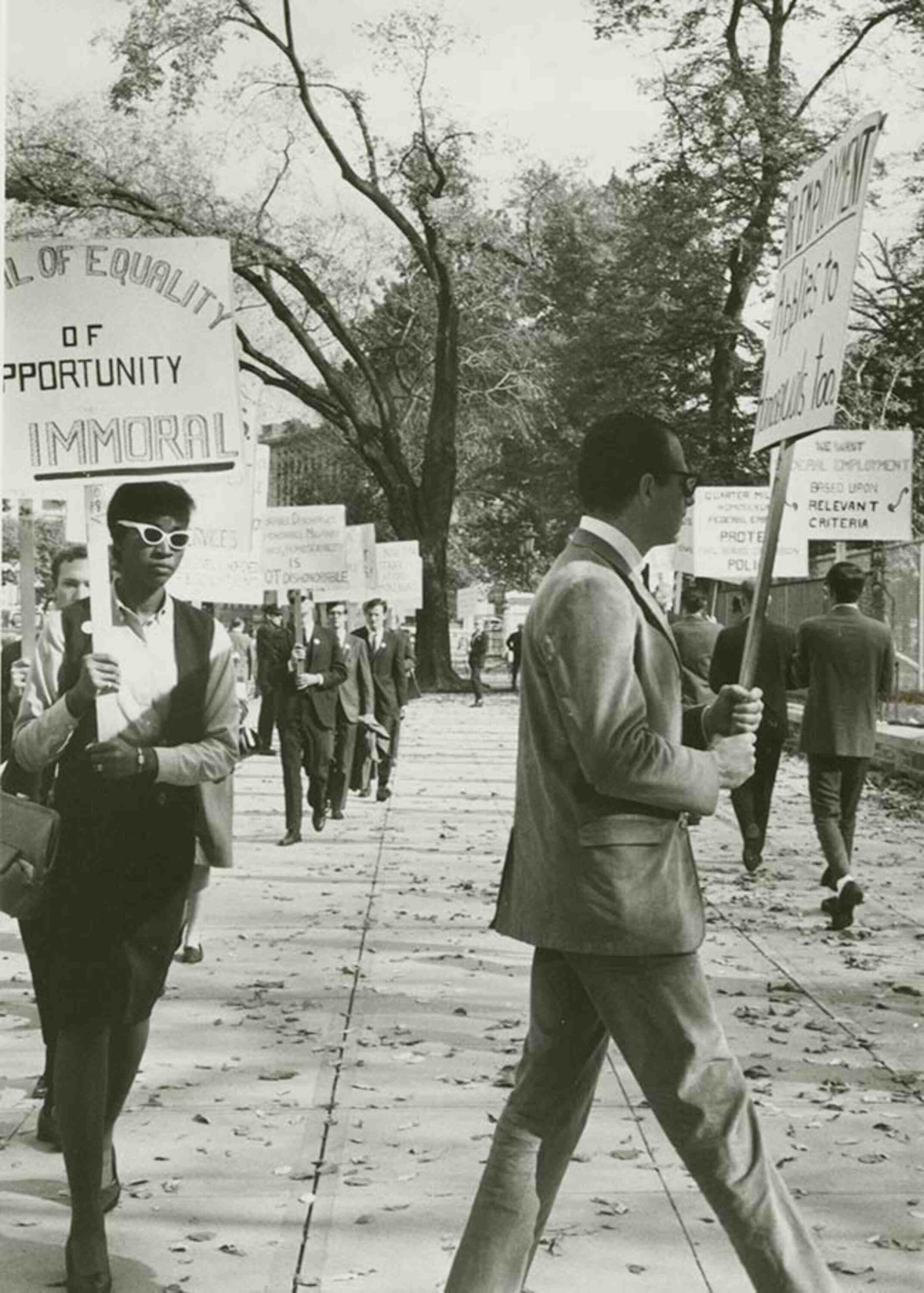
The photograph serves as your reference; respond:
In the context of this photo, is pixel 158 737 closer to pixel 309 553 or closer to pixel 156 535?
pixel 156 535

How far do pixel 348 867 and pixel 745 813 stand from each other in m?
2.52

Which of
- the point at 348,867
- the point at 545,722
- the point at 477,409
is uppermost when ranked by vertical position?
the point at 477,409

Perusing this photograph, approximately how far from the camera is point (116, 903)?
14.6ft

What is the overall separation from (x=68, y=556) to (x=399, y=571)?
2640 centimetres

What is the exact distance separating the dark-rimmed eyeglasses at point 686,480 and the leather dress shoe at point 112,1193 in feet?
7.63

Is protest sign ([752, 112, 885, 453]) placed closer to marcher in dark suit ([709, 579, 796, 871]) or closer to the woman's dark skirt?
the woman's dark skirt

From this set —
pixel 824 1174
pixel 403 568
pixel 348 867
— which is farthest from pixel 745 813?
pixel 403 568

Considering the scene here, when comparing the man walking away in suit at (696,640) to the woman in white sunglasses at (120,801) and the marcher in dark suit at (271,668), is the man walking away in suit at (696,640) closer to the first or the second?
the marcher in dark suit at (271,668)

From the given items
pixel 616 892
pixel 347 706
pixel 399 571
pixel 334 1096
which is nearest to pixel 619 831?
pixel 616 892

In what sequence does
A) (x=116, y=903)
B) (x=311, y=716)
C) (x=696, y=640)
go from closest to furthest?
1. (x=116, y=903)
2. (x=696, y=640)
3. (x=311, y=716)

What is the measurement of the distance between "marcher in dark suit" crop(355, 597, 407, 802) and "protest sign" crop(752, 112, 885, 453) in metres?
13.1

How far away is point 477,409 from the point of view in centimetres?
4891

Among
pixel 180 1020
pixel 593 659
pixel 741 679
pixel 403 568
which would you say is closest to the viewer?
pixel 593 659

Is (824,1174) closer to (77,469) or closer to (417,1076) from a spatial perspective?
(417,1076)
